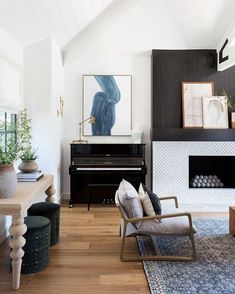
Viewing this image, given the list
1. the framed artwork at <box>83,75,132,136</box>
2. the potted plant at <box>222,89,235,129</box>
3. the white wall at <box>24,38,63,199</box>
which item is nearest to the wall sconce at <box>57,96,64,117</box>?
the framed artwork at <box>83,75,132,136</box>

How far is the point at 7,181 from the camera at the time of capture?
2.90 meters

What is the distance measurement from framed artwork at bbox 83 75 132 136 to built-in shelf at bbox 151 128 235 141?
2.57 ft

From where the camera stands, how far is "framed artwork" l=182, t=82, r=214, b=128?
5613mm

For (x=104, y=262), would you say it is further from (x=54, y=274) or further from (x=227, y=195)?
(x=227, y=195)

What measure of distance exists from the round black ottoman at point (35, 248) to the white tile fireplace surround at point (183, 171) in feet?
9.50

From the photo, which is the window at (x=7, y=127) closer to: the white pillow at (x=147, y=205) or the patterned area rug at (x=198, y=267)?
the white pillow at (x=147, y=205)

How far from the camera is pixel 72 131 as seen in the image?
604cm

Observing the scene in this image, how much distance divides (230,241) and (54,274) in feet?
6.96

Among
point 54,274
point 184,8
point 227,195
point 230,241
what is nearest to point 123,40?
point 184,8

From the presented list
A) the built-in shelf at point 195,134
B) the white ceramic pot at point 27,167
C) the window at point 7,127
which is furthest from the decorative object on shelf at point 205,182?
the window at point 7,127

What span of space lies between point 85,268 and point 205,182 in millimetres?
3261

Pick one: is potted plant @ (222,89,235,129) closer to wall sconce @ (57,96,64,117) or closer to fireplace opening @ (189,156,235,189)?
fireplace opening @ (189,156,235,189)

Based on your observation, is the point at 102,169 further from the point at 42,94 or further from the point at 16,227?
the point at 16,227

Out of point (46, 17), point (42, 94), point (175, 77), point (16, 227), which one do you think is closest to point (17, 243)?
point (16, 227)
